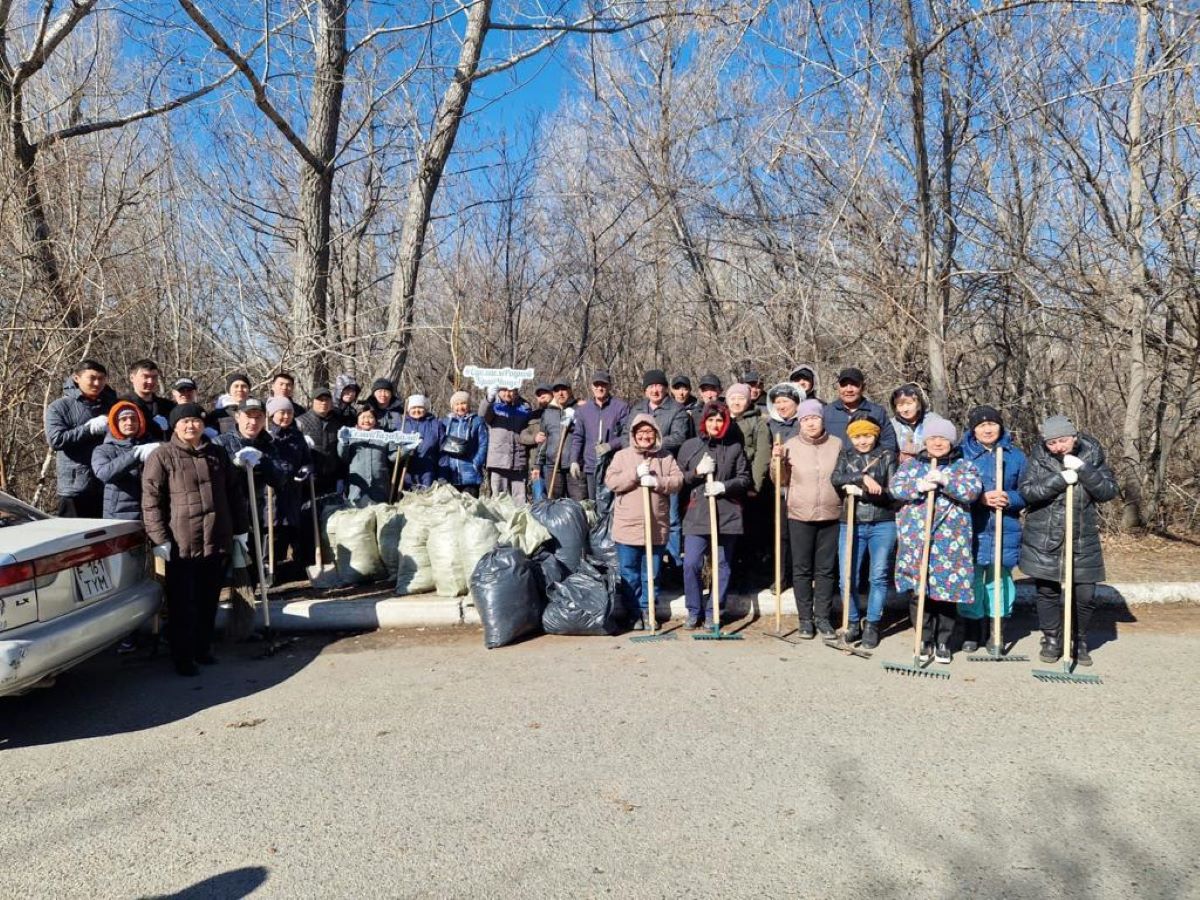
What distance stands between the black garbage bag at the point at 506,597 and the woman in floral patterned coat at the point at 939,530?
8.50 ft

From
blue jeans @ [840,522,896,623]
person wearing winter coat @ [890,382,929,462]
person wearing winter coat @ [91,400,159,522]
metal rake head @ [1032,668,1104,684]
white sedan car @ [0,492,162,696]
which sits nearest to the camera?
→ white sedan car @ [0,492,162,696]

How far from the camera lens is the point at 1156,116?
8.81 m

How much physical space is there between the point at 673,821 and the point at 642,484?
9.84ft

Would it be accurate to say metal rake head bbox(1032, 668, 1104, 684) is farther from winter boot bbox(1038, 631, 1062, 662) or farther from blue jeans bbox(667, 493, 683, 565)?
blue jeans bbox(667, 493, 683, 565)

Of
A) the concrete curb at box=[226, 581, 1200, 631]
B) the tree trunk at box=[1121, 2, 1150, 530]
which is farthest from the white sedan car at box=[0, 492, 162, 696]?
the tree trunk at box=[1121, 2, 1150, 530]

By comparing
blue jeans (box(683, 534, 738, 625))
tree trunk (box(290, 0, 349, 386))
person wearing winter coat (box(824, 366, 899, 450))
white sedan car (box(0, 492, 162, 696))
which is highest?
tree trunk (box(290, 0, 349, 386))

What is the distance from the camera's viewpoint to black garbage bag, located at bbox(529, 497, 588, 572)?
662 centimetres

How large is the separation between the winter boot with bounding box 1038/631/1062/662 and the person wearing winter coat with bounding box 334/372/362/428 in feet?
20.8

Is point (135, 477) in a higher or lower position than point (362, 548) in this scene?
higher

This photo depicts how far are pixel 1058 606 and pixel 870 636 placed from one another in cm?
122

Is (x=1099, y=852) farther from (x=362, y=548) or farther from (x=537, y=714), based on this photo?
(x=362, y=548)

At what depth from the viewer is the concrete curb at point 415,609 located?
20.7 ft

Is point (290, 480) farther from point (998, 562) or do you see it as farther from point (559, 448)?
point (998, 562)

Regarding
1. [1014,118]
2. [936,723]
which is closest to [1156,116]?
[1014,118]
